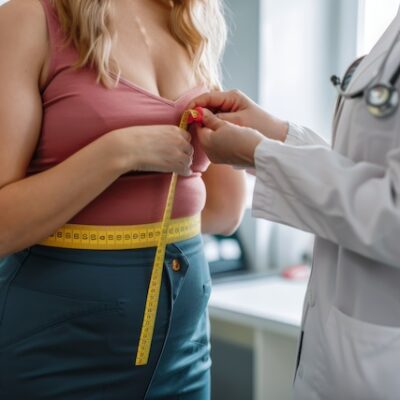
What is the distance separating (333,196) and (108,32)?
0.50 metres

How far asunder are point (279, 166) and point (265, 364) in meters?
1.25

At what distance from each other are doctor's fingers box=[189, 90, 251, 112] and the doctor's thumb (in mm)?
31

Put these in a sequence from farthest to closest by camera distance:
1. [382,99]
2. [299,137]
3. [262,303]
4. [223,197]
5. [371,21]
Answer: [371,21] < [262,303] < [223,197] < [299,137] < [382,99]

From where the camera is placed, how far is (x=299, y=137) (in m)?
1.28

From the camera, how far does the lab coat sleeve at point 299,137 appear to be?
4.17ft

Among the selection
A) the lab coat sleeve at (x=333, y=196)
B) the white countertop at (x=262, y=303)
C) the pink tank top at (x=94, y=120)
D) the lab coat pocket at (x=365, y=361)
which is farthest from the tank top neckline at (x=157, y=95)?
the white countertop at (x=262, y=303)

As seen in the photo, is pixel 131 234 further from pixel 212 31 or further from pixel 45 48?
pixel 212 31

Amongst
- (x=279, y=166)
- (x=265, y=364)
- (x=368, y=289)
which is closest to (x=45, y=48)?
(x=279, y=166)

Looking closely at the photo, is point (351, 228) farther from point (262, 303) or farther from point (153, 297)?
point (262, 303)

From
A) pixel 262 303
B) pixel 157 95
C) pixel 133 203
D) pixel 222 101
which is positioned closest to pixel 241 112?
pixel 222 101

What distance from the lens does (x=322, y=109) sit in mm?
2707

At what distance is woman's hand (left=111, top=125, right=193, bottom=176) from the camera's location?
107 centimetres

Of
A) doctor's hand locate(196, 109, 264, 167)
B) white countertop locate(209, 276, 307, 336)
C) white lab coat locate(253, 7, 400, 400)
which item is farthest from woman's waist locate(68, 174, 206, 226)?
white countertop locate(209, 276, 307, 336)

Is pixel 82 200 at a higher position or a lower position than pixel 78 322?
higher
